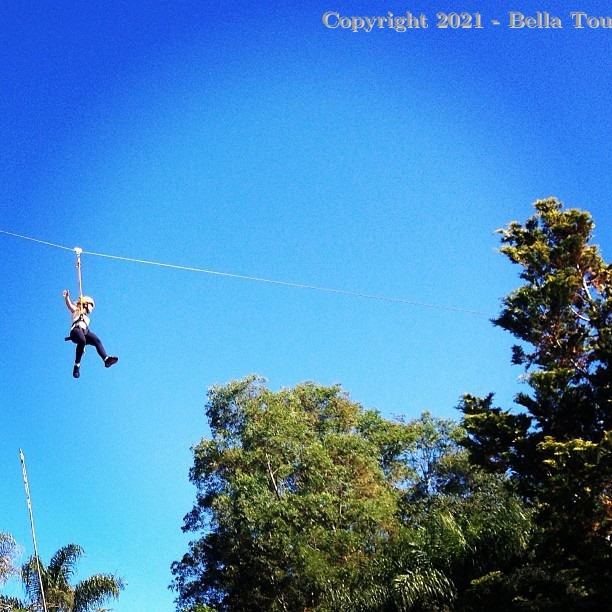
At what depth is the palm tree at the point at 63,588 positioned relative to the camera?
19422 mm

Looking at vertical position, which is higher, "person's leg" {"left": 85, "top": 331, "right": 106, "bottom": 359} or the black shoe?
"person's leg" {"left": 85, "top": 331, "right": 106, "bottom": 359}

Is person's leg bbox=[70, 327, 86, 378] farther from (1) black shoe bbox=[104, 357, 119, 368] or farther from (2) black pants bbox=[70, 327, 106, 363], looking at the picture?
(1) black shoe bbox=[104, 357, 119, 368]

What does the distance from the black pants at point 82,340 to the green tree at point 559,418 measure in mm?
6978

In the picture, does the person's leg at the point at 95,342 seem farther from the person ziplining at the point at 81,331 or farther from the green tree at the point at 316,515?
the green tree at the point at 316,515

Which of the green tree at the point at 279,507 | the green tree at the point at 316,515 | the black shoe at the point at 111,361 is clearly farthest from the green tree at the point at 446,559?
the black shoe at the point at 111,361

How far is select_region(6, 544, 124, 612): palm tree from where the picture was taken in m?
19.4

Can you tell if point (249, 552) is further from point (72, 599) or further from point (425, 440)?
point (425, 440)

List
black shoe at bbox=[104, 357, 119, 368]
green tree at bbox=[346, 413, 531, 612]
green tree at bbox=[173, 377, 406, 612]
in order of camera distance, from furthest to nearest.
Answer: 1. green tree at bbox=[173, 377, 406, 612]
2. green tree at bbox=[346, 413, 531, 612]
3. black shoe at bbox=[104, 357, 119, 368]

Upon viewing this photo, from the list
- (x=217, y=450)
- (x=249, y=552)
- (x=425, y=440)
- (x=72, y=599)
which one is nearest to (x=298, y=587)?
(x=249, y=552)

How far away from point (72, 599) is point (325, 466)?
8.40 m

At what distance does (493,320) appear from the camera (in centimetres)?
1369

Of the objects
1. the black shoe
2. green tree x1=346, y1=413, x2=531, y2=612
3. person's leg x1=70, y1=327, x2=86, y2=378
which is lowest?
green tree x1=346, y1=413, x2=531, y2=612

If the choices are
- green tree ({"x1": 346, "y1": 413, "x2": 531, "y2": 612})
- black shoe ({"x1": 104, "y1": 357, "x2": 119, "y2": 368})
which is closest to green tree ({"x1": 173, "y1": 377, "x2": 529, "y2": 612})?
green tree ({"x1": 346, "y1": 413, "x2": 531, "y2": 612})

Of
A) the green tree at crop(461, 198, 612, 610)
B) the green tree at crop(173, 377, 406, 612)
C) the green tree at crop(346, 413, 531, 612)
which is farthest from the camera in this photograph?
the green tree at crop(173, 377, 406, 612)
